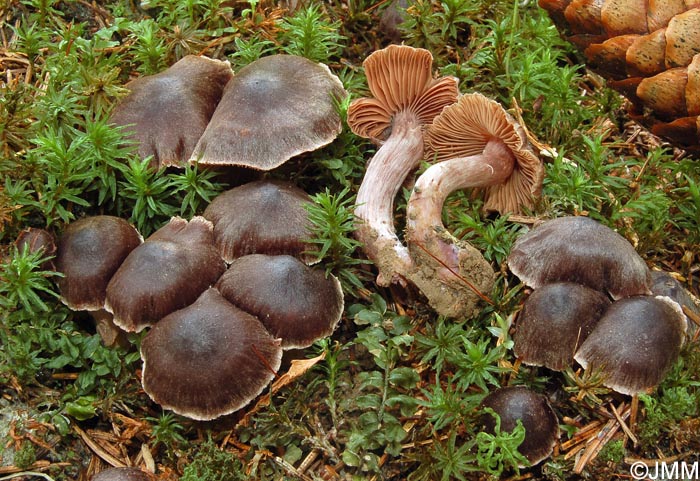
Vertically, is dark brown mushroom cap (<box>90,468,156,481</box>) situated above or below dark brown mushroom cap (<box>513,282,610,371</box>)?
below

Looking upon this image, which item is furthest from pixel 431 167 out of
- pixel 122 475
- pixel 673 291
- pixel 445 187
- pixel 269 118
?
pixel 122 475

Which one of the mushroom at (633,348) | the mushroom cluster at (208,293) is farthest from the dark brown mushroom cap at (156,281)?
the mushroom at (633,348)

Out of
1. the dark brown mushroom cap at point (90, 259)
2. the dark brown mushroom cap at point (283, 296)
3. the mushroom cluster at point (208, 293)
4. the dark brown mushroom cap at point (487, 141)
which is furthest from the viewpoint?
the dark brown mushroom cap at point (487, 141)

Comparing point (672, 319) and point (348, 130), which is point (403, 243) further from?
point (672, 319)

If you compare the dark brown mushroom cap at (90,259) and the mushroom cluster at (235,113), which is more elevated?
the mushroom cluster at (235,113)

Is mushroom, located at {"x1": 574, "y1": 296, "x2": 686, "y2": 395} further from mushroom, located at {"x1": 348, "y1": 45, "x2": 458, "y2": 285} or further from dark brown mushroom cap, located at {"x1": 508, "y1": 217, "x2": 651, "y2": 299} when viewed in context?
mushroom, located at {"x1": 348, "y1": 45, "x2": 458, "y2": 285}

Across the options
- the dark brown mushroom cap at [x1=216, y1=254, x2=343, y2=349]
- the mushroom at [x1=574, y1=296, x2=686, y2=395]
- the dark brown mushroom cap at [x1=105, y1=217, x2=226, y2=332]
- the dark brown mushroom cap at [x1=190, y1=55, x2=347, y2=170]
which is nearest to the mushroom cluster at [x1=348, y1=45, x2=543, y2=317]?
the dark brown mushroom cap at [x1=190, y1=55, x2=347, y2=170]

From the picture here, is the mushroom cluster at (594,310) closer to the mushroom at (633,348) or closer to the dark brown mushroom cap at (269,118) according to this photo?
the mushroom at (633,348)
